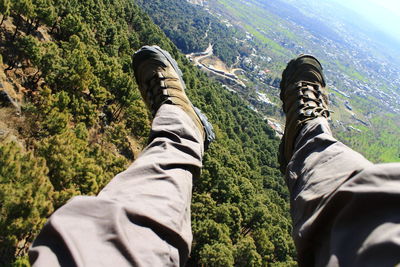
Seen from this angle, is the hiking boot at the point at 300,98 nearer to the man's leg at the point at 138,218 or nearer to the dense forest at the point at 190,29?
the man's leg at the point at 138,218

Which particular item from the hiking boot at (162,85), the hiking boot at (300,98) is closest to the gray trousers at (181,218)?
the hiking boot at (300,98)

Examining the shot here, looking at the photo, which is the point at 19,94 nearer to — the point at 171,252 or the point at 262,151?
the point at 171,252

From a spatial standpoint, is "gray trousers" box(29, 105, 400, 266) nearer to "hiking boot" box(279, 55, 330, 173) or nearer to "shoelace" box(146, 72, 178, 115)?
"hiking boot" box(279, 55, 330, 173)

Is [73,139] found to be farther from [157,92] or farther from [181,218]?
[181,218]

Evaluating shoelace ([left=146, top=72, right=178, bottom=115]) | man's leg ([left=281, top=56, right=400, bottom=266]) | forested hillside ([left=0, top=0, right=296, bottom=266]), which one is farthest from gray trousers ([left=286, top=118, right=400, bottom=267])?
forested hillside ([left=0, top=0, right=296, bottom=266])

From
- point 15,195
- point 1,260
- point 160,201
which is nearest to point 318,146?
point 160,201

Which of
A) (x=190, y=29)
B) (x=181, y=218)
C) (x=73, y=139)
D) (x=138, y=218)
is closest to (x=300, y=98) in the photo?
(x=181, y=218)

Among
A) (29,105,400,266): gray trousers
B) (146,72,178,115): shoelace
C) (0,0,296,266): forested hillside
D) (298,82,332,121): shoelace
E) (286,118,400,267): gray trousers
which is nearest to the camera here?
(286,118,400,267): gray trousers
